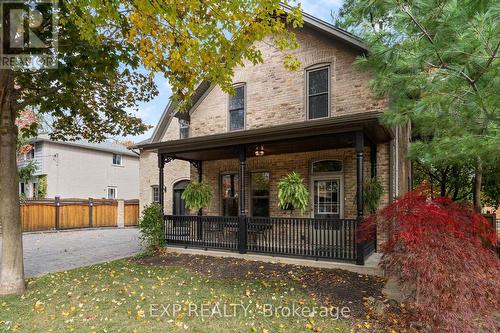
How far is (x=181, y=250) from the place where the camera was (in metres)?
10.0

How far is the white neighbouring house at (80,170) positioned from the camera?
22125 mm

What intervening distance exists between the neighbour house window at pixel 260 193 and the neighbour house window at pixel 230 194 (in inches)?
34.9

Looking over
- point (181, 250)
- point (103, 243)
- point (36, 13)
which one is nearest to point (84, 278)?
point (181, 250)

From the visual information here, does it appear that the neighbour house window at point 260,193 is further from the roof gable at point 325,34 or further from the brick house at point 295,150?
the roof gable at point 325,34

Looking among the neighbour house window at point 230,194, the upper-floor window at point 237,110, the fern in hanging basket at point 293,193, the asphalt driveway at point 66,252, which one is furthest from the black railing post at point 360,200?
the asphalt driveway at point 66,252

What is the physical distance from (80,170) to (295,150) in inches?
775

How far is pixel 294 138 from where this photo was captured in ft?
28.0

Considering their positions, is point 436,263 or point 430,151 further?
point 430,151

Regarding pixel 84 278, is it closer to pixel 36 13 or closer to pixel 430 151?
pixel 36 13

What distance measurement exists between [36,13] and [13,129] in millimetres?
2278


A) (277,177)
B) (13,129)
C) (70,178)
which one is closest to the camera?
(13,129)

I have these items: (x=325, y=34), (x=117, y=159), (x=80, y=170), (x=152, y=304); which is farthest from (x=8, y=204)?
(x=117, y=159)

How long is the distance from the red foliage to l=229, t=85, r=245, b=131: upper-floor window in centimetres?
801

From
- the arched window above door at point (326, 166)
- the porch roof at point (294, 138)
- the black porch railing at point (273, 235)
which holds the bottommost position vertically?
the black porch railing at point (273, 235)
